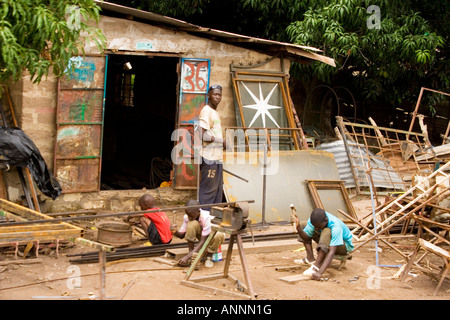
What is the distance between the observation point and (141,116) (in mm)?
15898

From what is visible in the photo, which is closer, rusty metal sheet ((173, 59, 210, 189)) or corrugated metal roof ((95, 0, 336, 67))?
corrugated metal roof ((95, 0, 336, 67))

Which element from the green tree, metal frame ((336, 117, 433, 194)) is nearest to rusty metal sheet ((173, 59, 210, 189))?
metal frame ((336, 117, 433, 194))

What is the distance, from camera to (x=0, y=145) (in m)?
8.17

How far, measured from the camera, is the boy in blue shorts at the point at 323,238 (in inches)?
276

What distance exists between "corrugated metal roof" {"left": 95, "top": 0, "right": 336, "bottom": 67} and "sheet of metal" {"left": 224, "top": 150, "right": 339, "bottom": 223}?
5.91 feet

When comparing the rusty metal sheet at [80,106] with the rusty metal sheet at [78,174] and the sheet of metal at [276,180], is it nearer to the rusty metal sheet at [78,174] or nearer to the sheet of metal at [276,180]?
the rusty metal sheet at [78,174]

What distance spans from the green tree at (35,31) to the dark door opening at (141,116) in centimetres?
722

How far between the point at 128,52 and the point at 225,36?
165 centimetres

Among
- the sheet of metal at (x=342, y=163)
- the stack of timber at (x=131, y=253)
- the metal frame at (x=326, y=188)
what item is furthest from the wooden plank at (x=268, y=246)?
the sheet of metal at (x=342, y=163)

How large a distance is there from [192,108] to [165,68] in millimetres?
5676

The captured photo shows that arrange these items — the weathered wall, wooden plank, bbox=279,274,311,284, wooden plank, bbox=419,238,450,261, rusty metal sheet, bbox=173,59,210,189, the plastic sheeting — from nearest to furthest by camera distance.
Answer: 1. wooden plank, bbox=419,238,450,261
2. wooden plank, bbox=279,274,311,284
3. the plastic sheeting
4. the weathered wall
5. rusty metal sheet, bbox=173,59,210,189

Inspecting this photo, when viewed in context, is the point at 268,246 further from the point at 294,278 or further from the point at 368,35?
the point at 368,35

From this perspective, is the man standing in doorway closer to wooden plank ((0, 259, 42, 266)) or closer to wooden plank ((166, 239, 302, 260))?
wooden plank ((166, 239, 302, 260))

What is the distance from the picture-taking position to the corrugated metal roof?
9273mm
